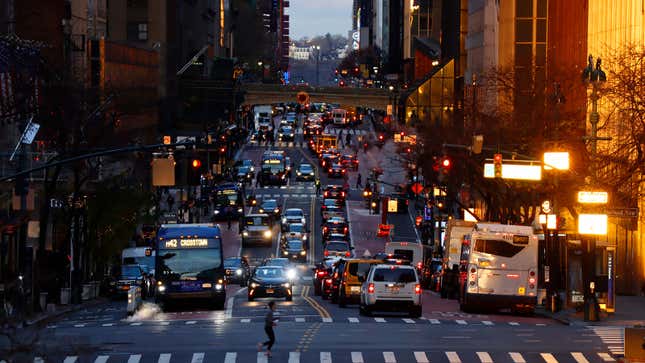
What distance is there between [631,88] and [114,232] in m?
35.8

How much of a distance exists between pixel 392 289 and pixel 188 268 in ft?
28.6

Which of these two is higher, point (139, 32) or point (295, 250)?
point (139, 32)

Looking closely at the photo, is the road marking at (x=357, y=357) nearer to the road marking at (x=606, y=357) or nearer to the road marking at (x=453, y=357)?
the road marking at (x=453, y=357)

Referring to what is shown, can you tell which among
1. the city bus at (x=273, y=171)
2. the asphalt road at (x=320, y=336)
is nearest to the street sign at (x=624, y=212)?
the asphalt road at (x=320, y=336)

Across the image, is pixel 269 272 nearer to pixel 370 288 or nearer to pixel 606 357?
pixel 370 288

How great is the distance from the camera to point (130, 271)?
66750 mm

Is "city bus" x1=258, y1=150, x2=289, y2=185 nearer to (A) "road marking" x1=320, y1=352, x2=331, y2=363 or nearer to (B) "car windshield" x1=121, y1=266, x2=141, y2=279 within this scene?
(B) "car windshield" x1=121, y1=266, x2=141, y2=279

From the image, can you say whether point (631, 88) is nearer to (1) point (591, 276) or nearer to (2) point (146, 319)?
(1) point (591, 276)

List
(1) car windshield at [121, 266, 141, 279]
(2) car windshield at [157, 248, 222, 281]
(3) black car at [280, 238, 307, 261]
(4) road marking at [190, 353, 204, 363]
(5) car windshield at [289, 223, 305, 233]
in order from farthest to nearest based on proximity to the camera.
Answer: (5) car windshield at [289, 223, 305, 233] < (3) black car at [280, 238, 307, 261] < (1) car windshield at [121, 266, 141, 279] < (2) car windshield at [157, 248, 222, 281] < (4) road marking at [190, 353, 204, 363]

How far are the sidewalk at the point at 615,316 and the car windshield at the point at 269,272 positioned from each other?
1034 centimetres

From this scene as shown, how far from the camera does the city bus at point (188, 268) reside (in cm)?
4969

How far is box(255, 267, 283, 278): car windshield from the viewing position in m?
56.4

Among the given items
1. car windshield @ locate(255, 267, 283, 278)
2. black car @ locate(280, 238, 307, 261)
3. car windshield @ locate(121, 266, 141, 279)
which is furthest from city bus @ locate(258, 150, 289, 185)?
car windshield @ locate(255, 267, 283, 278)

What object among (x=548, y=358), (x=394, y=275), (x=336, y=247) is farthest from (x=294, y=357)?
(x=336, y=247)
